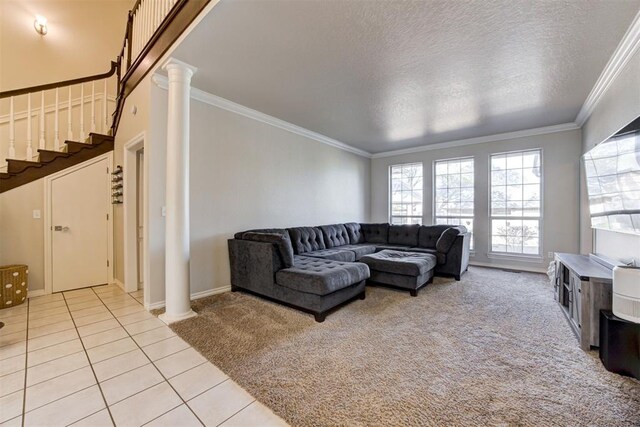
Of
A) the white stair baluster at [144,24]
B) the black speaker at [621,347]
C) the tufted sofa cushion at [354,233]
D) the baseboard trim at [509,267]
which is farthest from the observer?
the tufted sofa cushion at [354,233]

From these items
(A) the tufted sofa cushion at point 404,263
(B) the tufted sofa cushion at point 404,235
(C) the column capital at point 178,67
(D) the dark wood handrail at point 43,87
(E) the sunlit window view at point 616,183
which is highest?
(D) the dark wood handrail at point 43,87

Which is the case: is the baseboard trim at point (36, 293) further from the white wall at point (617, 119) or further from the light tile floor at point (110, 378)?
the white wall at point (617, 119)

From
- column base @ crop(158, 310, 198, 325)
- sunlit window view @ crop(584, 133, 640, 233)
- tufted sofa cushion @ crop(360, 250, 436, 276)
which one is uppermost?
sunlit window view @ crop(584, 133, 640, 233)

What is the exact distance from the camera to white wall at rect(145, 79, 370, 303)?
303 centimetres

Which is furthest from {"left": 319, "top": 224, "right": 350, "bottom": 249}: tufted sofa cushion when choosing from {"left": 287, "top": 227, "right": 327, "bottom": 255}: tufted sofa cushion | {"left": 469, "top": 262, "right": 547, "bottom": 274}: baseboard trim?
{"left": 469, "top": 262, "right": 547, "bottom": 274}: baseboard trim

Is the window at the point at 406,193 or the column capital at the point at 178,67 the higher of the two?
the column capital at the point at 178,67

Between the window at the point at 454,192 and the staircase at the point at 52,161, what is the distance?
20.2 ft

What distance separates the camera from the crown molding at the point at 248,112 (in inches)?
120

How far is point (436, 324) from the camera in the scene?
2.64 metres

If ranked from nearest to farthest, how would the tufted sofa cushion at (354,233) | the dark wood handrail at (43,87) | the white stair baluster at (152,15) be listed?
the white stair baluster at (152,15) → the dark wood handrail at (43,87) → the tufted sofa cushion at (354,233)

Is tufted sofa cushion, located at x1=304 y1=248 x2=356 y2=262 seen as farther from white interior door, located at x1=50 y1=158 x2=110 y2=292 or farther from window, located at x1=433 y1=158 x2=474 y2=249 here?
white interior door, located at x1=50 y1=158 x2=110 y2=292

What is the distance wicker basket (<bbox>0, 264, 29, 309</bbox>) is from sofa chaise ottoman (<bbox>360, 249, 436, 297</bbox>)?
4266mm

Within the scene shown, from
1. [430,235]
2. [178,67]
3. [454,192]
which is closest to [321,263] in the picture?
[430,235]

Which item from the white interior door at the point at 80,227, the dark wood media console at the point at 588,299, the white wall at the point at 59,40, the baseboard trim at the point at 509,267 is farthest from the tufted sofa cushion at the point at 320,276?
the white wall at the point at 59,40
